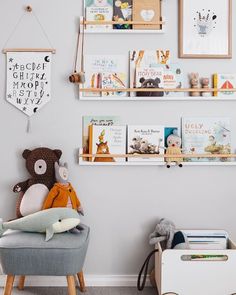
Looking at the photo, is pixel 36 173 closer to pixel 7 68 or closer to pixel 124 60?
pixel 7 68

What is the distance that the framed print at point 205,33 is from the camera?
2.52 metres

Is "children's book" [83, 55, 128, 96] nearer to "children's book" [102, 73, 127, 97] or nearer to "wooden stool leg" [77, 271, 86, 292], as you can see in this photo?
"children's book" [102, 73, 127, 97]

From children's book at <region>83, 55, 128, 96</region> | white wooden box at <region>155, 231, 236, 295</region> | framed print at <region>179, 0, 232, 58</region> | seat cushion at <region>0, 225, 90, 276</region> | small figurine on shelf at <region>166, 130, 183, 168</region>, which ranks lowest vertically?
white wooden box at <region>155, 231, 236, 295</region>

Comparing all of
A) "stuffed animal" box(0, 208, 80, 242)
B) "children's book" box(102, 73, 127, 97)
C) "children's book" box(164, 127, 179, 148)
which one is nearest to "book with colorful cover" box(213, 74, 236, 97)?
"children's book" box(164, 127, 179, 148)

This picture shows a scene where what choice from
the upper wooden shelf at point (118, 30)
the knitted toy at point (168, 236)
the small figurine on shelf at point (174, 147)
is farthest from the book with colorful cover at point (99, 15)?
the knitted toy at point (168, 236)

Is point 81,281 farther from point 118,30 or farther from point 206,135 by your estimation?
point 118,30

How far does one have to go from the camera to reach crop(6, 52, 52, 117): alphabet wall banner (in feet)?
8.29

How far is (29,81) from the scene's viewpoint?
8.30ft

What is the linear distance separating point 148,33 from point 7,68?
2.84 feet

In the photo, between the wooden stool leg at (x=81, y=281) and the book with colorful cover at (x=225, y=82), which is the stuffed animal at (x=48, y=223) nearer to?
the wooden stool leg at (x=81, y=281)

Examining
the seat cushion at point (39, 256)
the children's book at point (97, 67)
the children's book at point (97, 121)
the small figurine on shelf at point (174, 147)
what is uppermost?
the children's book at point (97, 67)

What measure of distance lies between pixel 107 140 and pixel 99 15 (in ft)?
→ 2.44

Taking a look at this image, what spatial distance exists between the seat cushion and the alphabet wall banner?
32.0 inches

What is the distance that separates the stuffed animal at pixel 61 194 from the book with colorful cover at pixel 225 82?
102 cm
